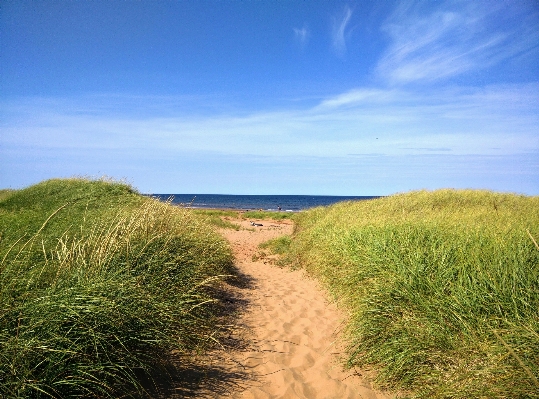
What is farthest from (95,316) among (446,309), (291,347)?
(446,309)

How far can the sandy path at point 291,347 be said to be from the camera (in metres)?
4.07

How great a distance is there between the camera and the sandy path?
407 centimetres

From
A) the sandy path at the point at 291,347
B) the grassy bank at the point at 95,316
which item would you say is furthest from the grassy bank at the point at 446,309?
the grassy bank at the point at 95,316

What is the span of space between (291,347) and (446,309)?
2.28 metres

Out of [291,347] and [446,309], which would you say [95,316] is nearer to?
[291,347]

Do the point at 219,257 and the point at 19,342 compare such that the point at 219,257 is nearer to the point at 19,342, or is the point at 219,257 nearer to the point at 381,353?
the point at 381,353

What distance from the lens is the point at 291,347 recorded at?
5.21m

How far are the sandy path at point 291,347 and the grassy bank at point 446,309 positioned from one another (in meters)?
0.37

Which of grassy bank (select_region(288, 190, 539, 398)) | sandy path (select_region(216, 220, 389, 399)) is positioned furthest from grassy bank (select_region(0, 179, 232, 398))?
grassy bank (select_region(288, 190, 539, 398))

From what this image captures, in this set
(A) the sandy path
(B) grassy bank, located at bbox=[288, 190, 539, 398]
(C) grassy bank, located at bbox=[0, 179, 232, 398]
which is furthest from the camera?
(A) the sandy path

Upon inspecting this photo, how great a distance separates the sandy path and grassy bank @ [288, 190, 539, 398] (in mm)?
368

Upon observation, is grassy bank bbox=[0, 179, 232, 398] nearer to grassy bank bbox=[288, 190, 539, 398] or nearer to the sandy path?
the sandy path

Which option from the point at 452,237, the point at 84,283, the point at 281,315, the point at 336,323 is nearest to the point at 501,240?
the point at 452,237

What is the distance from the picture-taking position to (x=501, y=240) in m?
5.29
